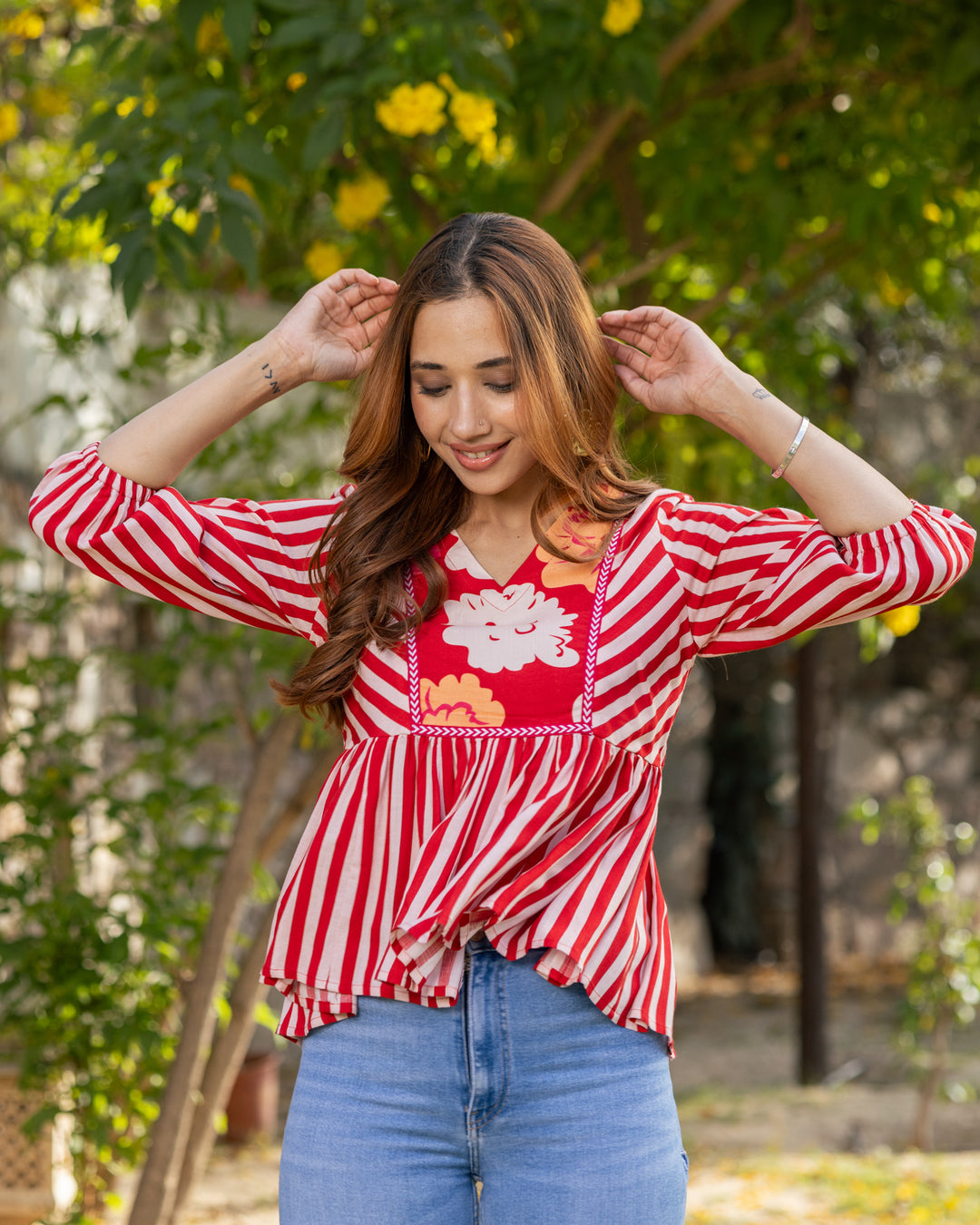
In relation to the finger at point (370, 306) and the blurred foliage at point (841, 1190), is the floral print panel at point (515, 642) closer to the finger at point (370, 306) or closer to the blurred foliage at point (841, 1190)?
the finger at point (370, 306)

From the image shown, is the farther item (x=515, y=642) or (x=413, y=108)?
(x=413, y=108)

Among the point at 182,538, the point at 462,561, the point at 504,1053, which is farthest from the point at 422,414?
the point at 504,1053

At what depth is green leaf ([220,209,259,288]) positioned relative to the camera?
174cm

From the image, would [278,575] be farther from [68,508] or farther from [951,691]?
[951,691]

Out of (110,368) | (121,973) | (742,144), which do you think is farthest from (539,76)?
(110,368)

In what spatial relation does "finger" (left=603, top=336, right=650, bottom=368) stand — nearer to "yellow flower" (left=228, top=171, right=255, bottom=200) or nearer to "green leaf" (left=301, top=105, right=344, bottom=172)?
"green leaf" (left=301, top=105, right=344, bottom=172)

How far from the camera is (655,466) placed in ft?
8.15

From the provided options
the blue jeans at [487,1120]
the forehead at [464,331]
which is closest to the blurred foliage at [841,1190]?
the blue jeans at [487,1120]

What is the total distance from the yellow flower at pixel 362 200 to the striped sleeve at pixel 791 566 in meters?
1.14

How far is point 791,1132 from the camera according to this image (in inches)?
158

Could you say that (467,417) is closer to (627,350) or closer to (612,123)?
(627,350)

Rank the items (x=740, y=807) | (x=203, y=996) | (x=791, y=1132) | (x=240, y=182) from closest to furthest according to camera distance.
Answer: (x=240, y=182) < (x=203, y=996) < (x=791, y=1132) < (x=740, y=807)

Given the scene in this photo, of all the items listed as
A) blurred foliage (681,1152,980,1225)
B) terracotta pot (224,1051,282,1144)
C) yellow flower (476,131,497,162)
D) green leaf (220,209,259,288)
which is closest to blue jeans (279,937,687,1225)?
green leaf (220,209,259,288)

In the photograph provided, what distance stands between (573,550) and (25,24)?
6.84ft
